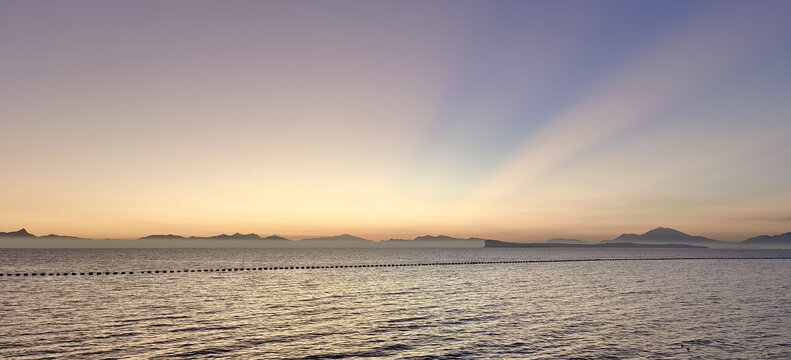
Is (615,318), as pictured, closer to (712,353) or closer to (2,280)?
(712,353)

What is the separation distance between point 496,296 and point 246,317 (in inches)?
1762

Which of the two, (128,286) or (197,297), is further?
(128,286)

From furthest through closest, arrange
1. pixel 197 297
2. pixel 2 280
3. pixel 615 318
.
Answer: pixel 2 280
pixel 197 297
pixel 615 318

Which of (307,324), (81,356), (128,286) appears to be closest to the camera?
(81,356)

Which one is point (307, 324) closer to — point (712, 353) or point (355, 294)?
point (355, 294)

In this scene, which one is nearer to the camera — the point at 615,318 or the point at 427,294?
the point at 615,318

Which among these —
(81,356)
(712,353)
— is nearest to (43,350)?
(81,356)

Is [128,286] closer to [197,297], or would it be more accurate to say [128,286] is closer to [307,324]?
[197,297]

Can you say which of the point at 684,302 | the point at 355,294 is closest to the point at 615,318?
the point at 684,302

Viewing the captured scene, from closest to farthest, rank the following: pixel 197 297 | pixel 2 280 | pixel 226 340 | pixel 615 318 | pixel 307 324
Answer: pixel 226 340, pixel 307 324, pixel 615 318, pixel 197 297, pixel 2 280

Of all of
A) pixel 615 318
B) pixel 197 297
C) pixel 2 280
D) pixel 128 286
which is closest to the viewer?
pixel 615 318

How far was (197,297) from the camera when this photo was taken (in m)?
87.4

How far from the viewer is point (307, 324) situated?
5794 cm

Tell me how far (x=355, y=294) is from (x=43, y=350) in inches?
2094
